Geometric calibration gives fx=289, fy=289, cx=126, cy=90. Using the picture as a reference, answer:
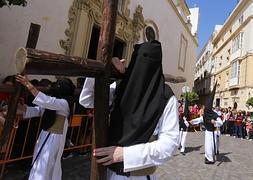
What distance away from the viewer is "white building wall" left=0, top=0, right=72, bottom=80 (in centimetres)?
745

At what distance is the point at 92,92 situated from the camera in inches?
77.2

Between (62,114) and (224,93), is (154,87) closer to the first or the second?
(62,114)

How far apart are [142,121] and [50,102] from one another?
2010 millimetres

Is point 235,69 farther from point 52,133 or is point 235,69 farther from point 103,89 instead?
point 103,89

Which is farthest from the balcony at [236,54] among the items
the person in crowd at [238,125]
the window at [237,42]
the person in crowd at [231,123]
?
the person in crowd at [238,125]

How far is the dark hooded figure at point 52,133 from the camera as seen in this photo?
3.62m

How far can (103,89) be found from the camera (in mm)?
1756

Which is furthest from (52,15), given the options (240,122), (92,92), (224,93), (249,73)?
(224,93)

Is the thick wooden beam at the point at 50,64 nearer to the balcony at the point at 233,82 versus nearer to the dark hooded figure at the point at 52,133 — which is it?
the dark hooded figure at the point at 52,133

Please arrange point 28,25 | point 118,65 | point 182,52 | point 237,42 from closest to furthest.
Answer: point 118,65 < point 28,25 < point 182,52 < point 237,42

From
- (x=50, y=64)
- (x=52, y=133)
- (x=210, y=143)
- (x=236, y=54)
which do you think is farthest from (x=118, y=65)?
(x=236, y=54)

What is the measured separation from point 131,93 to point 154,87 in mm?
151

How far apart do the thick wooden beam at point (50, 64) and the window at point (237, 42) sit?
27.6m

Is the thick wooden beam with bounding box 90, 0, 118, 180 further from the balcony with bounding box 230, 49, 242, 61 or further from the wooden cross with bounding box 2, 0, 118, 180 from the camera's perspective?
the balcony with bounding box 230, 49, 242, 61
